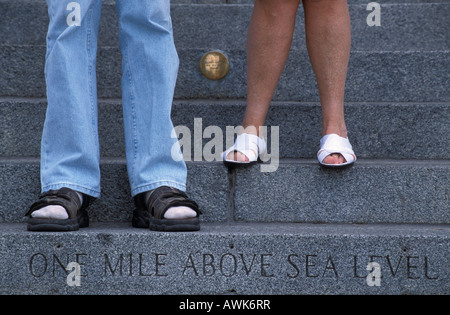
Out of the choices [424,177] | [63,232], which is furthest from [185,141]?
[424,177]

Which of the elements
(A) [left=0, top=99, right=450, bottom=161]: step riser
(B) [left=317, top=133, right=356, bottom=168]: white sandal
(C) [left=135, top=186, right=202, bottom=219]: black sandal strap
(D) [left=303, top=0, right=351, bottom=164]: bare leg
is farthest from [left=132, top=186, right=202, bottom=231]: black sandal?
(D) [left=303, top=0, right=351, bottom=164]: bare leg

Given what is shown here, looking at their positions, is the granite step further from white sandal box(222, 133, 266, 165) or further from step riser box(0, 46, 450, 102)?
white sandal box(222, 133, 266, 165)

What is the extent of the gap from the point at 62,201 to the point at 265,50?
2.99ft

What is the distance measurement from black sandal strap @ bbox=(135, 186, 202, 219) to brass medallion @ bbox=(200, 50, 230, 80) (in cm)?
86

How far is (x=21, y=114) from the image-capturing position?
246 centimetres

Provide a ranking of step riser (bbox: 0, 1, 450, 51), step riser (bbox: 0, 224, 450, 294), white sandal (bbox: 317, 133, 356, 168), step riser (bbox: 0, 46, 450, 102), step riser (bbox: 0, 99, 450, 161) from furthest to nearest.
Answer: step riser (bbox: 0, 1, 450, 51)
step riser (bbox: 0, 46, 450, 102)
step riser (bbox: 0, 99, 450, 161)
white sandal (bbox: 317, 133, 356, 168)
step riser (bbox: 0, 224, 450, 294)

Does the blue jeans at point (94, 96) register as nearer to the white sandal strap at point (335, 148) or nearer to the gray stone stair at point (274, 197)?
the gray stone stair at point (274, 197)

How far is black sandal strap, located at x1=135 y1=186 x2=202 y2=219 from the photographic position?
1.95 m

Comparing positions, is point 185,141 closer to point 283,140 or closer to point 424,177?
point 283,140

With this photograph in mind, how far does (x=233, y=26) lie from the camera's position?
329 cm

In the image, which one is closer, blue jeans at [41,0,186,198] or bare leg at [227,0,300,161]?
blue jeans at [41,0,186,198]

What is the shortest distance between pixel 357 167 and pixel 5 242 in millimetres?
1213

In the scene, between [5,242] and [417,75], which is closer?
[5,242]

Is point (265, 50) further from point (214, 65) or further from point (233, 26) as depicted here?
point (233, 26)
